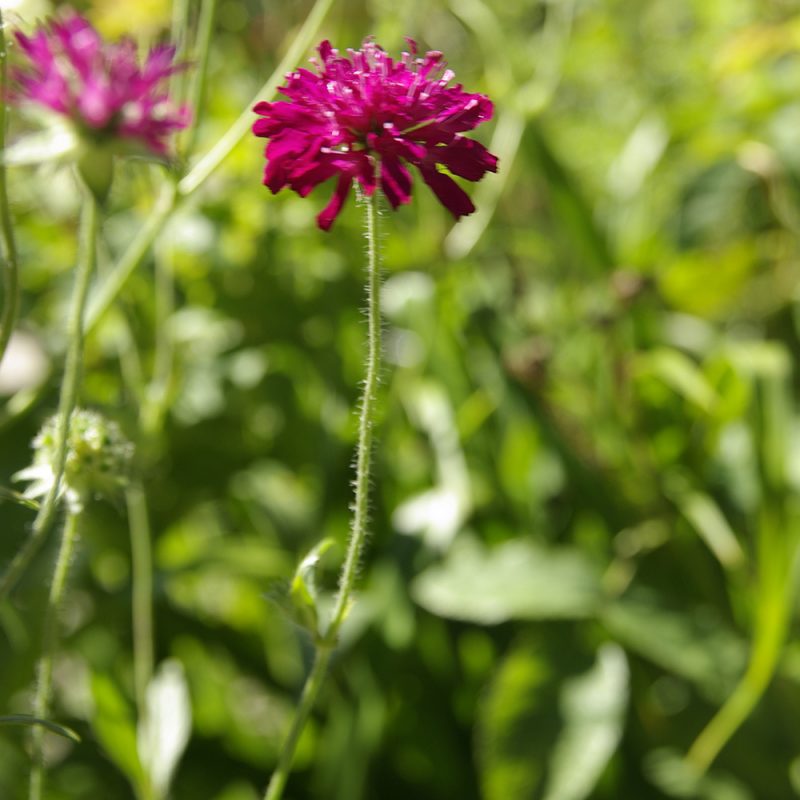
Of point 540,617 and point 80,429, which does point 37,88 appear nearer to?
point 80,429

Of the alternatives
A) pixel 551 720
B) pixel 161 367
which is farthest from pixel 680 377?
pixel 161 367

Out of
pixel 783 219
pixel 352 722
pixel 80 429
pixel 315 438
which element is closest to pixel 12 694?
pixel 352 722

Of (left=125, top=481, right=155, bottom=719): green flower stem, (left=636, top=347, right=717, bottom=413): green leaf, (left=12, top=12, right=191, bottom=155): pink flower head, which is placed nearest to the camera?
(left=12, top=12, right=191, bottom=155): pink flower head

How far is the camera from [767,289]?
1610mm

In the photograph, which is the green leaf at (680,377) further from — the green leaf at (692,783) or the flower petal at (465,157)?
the flower petal at (465,157)

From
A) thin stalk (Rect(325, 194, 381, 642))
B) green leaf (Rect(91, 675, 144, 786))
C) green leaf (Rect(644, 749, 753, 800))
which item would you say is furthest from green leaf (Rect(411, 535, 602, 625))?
thin stalk (Rect(325, 194, 381, 642))

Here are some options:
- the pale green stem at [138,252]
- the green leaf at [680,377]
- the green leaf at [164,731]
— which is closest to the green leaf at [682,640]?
the green leaf at [680,377]

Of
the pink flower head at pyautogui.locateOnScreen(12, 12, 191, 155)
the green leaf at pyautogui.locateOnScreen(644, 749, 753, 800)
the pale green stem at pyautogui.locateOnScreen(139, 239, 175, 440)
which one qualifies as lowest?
the green leaf at pyautogui.locateOnScreen(644, 749, 753, 800)

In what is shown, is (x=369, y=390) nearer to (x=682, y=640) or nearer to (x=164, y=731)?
(x=164, y=731)

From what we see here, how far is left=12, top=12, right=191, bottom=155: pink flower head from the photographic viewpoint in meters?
0.59

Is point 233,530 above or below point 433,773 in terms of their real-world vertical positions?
above

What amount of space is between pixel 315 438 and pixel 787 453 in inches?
20.1

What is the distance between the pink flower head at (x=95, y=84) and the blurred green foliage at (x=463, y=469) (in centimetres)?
36

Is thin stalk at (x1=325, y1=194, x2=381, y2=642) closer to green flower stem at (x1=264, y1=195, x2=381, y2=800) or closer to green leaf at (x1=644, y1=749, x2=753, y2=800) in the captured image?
green flower stem at (x1=264, y1=195, x2=381, y2=800)
